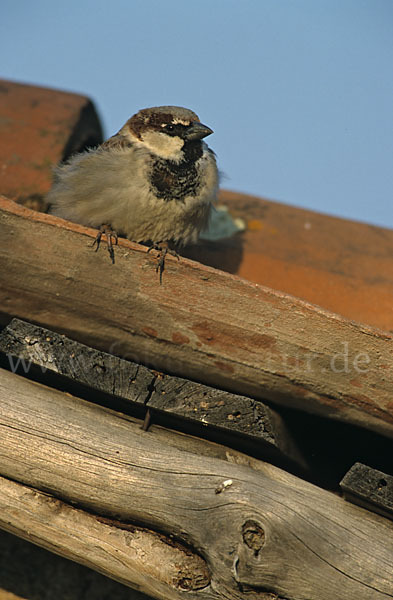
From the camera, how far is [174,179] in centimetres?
244

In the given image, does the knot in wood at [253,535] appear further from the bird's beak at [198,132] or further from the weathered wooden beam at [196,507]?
the bird's beak at [198,132]

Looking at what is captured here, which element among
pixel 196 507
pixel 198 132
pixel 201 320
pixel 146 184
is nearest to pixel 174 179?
Answer: pixel 146 184

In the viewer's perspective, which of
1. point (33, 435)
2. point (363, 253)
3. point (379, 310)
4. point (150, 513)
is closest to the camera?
point (150, 513)

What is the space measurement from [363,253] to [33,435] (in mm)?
1661

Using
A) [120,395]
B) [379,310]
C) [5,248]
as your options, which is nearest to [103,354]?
[120,395]

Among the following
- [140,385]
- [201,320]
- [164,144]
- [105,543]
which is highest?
[164,144]

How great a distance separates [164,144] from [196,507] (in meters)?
1.52

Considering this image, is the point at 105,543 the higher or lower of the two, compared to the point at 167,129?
lower

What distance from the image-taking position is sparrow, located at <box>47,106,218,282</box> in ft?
7.68

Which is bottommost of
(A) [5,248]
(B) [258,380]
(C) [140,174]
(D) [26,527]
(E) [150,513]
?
(D) [26,527]

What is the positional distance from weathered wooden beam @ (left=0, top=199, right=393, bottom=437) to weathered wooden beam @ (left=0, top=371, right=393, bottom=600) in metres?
0.23

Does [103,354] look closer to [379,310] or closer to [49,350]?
[49,350]

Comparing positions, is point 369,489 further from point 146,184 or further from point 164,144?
point 164,144

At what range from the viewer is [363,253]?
274cm
